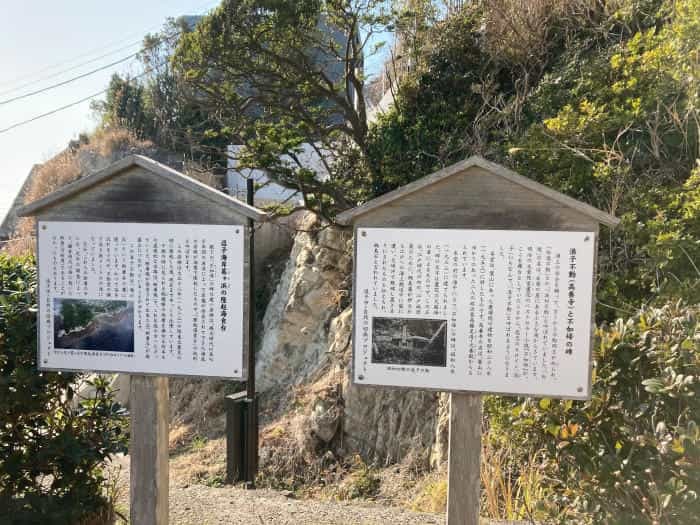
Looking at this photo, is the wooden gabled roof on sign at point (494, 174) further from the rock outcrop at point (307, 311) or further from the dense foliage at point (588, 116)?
the rock outcrop at point (307, 311)

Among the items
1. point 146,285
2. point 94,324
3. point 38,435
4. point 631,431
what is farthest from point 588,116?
point 38,435

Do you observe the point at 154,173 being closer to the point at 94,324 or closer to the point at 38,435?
→ the point at 94,324

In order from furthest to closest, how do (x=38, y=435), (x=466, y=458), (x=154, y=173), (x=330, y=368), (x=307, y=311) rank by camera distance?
1. (x=307, y=311)
2. (x=330, y=368)
3. (x=38, y=435)
4. (x=154, y=173)
5. (x=466, y=458)

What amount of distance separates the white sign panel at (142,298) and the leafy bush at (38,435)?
20.8 inches

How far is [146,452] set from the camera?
341cm

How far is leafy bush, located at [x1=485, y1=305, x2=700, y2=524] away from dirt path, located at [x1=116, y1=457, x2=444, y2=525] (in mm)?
1323

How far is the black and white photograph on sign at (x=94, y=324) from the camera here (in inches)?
131

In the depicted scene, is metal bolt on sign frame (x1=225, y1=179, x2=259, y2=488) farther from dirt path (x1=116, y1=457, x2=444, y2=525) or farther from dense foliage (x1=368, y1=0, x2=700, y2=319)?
dense foliage (x1=368, y1=0, x2=700, y2=319)

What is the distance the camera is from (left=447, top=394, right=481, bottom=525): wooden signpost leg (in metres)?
3.16

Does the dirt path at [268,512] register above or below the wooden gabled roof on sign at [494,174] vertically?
below

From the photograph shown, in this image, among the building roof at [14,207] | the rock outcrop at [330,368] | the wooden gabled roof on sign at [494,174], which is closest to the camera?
the wooden gabled roof on sign at [494,174]

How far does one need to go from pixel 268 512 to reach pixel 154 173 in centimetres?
280

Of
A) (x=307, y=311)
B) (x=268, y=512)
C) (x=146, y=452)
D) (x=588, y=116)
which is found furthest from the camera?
(x=307, y=311)

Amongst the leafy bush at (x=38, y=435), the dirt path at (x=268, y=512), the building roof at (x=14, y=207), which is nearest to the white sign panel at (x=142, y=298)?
the leafy bush at (x=38, y=435)
